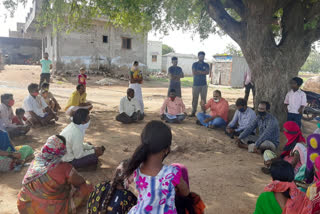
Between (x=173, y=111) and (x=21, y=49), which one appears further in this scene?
(x=21, y=49)

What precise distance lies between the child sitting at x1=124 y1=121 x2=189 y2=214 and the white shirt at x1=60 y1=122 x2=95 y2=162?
2.26 meters

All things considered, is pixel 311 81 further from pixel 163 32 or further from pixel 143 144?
pixel 143 144

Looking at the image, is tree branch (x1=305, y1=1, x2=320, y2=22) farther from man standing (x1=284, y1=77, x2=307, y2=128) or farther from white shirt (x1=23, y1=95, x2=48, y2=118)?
white shirt (x1=23, y1=95, x2=48, y2=118)

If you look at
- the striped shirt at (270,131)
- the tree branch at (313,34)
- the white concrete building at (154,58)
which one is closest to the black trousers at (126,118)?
the striped shirt at (270,131)

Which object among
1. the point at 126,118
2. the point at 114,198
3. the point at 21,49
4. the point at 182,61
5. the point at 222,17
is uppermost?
the point at 182,61

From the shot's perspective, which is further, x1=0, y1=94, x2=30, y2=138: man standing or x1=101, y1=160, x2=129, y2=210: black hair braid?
x1=0, y1=94, x2=30, y2=138: man standing

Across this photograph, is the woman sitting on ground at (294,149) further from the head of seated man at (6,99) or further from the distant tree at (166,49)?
the distant tree at (166,49)

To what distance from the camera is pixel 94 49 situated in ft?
64.0

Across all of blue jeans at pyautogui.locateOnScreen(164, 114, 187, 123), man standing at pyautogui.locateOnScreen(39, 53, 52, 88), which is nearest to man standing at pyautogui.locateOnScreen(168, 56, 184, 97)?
blue jeans at pyautogui.locateOnScreen(164, 114, 187, 123)

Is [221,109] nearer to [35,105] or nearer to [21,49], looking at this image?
[35,105]

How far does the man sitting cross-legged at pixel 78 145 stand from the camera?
3.88 metres

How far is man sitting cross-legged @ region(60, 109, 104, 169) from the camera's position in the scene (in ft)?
12.7

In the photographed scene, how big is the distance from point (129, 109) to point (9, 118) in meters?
3.07

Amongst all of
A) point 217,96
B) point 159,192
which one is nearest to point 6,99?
point 159,192
